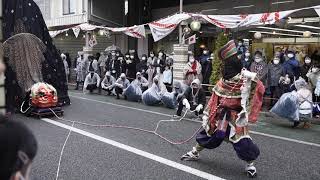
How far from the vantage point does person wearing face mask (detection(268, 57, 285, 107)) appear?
12773 mm

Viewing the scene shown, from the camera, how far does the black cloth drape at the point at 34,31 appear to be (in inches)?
440

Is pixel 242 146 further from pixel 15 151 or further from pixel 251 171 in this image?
pixel 15 151

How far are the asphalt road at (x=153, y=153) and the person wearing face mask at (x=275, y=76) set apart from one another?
2387 mm

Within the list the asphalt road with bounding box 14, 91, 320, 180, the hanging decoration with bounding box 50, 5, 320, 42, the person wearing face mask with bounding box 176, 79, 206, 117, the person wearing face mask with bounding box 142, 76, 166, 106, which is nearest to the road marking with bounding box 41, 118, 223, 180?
the asphalt road with bounding box 14, 91, 320, 180

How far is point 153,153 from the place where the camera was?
22.8ft

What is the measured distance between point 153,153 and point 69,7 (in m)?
20.9

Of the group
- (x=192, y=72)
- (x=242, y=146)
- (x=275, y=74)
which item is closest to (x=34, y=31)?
(x=192, y=72)

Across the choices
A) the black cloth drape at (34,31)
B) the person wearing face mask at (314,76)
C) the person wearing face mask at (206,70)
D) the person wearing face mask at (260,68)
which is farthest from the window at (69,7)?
the person wearing face mask at (314,76)

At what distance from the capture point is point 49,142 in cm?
775

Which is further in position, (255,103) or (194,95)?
(194,95)

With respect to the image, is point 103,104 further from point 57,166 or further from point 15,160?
point 15,160

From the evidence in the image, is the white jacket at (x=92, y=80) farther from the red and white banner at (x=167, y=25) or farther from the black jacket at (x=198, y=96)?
the black jacket at (x=198, y=96)

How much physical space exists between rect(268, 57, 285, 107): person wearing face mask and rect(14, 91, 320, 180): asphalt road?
2387mm

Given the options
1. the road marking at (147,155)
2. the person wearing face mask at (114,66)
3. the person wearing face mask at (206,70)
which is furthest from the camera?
the person wearing face mask at (114,66)
